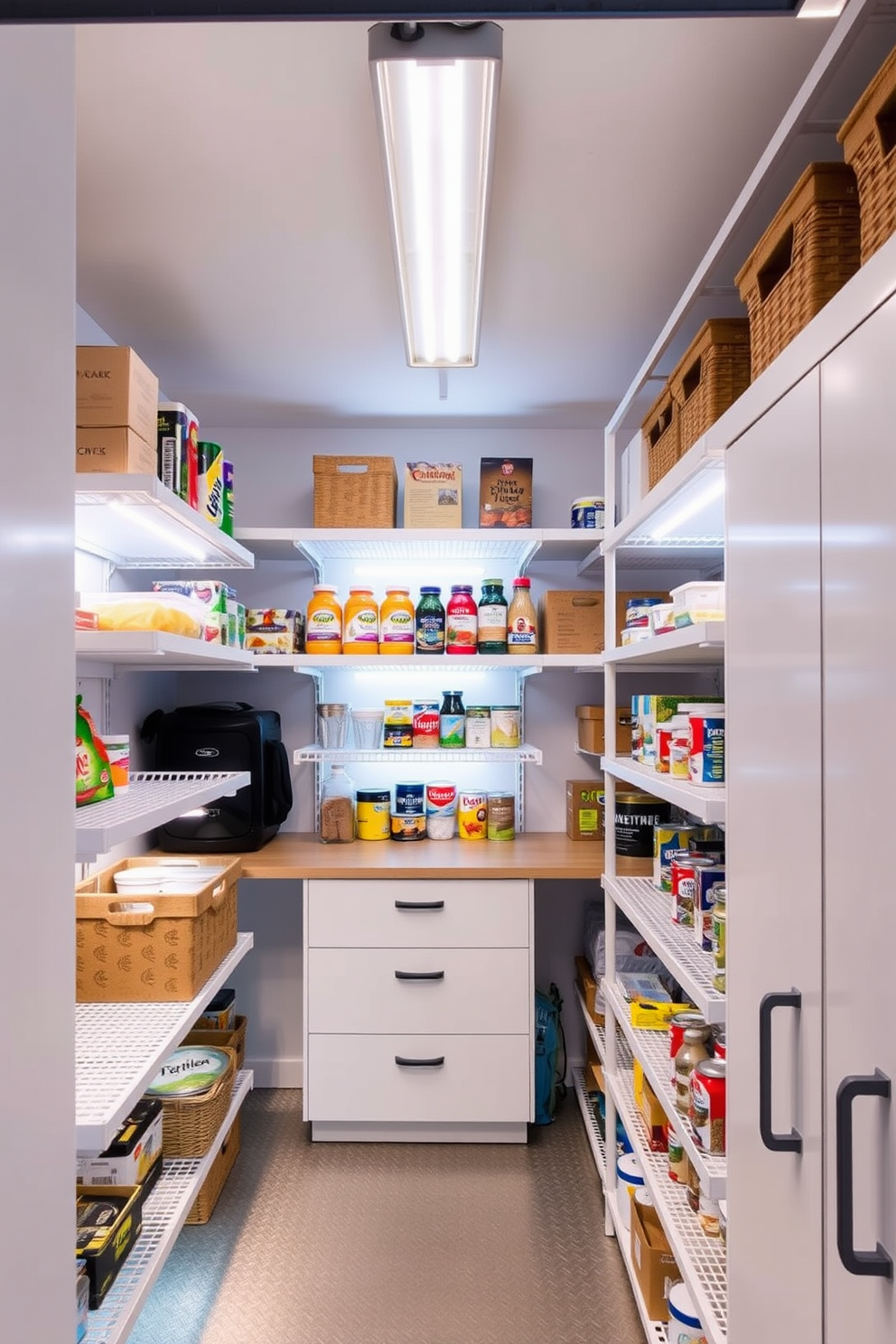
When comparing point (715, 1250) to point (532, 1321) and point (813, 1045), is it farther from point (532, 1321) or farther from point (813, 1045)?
point (813, 1045)

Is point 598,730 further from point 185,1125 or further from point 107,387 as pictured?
point 107,387

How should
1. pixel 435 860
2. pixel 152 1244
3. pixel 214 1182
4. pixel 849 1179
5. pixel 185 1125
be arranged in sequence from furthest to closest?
pixel 435 860 < pixel 214 1182 < pixel 185 1125 < pixel 152 1244 < pixel 849 1179

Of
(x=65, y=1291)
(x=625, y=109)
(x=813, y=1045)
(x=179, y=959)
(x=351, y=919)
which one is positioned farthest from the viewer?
(x=351, y=919)

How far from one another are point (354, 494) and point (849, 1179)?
2.51m

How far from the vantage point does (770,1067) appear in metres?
0.98

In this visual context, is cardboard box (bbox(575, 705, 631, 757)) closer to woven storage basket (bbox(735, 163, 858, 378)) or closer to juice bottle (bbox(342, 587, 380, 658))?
juice bottle (bbox(342, 587, 380, 658))

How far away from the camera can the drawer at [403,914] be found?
2.68 metres

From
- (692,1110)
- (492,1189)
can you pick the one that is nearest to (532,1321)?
(492,1189)

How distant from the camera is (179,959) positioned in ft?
6.27

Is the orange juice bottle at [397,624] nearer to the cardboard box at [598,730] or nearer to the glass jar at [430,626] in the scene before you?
the glass jar at [430,626]

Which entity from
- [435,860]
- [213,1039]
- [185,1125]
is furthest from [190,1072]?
[435,860]

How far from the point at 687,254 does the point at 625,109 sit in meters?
0.57

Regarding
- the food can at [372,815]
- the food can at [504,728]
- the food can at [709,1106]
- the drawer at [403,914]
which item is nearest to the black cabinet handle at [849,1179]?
the food can at [709,1106]

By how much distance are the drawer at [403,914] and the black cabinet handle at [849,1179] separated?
192 cm
